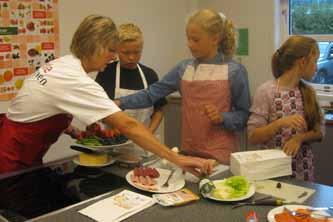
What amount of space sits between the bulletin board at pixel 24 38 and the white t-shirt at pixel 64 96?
1.00m

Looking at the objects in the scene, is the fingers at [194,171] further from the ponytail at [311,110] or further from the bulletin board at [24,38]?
the bulletin board at [24,38]

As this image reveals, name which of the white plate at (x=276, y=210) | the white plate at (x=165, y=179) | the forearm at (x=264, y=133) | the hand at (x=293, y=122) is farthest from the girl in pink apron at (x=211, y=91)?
the white plate at (x=276, y=210)

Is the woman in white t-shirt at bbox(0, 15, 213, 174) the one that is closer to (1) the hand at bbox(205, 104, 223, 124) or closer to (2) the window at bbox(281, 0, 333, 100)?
(1) the hand at bbox(205, 104, 223, 124)

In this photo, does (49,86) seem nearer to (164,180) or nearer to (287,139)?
(164,180)

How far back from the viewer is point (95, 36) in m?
1.36

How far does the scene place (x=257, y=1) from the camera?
3031 mm

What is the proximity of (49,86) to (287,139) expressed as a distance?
3.03ft

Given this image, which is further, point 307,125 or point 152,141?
point 307,125

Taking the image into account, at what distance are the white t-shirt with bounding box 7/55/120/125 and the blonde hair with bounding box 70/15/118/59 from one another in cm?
5

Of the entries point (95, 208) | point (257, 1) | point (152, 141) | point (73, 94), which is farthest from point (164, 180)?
point (257, 1)

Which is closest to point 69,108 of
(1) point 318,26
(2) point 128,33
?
(2) point 128,33

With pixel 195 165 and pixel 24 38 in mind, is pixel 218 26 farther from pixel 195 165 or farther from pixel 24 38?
pixel 24 38

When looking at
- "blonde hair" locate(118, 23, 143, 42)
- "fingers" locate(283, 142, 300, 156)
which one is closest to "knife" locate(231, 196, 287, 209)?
"fingers" locate(283, 142, 300, 156)

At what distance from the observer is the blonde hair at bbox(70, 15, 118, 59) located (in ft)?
4.46
